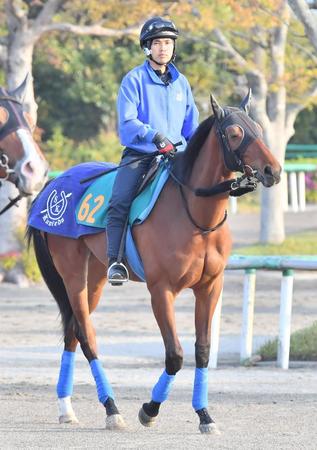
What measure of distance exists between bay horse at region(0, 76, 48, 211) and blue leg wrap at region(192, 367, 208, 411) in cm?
156

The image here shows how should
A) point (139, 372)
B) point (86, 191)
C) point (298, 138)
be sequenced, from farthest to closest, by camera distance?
point (298, 138) < point (139, 372) < point (86, 191)

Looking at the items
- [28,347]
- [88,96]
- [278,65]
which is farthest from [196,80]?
[28,347]

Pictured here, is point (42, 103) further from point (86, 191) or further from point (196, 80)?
point (86, 191)

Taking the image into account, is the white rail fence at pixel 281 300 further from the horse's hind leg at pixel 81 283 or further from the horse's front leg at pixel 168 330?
the horse's front leg at pixel 168 330

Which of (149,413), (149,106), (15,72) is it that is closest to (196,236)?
(149,106)

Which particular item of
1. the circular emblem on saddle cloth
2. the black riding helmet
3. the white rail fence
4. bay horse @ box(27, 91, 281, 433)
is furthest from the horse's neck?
the white rail fence

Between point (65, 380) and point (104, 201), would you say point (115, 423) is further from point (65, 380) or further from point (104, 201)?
point (104, 201)

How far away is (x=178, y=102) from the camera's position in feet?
27.9

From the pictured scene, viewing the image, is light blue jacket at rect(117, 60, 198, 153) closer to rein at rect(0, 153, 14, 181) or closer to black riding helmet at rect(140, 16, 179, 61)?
black riding helmet at rect(140, 16, 179, 61)

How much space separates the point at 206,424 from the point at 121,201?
1531 mm

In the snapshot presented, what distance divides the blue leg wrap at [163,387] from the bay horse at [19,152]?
1.43m

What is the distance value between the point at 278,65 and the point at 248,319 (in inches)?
474

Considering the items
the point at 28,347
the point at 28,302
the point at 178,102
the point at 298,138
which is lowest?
the point at 298,138

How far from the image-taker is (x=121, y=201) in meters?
8.37
